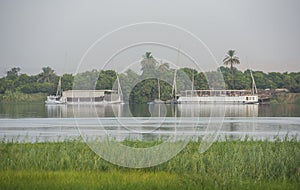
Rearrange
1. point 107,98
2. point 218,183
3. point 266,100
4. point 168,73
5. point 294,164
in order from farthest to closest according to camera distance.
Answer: point 266,100 < point 107,98 < point 168,73 < point 294,164 < point 218,183

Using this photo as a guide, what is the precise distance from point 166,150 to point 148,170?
879 mm

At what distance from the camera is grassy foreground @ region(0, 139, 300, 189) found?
10062mm

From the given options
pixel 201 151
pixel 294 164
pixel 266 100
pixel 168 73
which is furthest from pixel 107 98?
pixel 266 100

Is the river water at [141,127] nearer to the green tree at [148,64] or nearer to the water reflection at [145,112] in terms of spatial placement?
the water reflection at [145,112]

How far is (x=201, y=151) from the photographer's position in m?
14.2

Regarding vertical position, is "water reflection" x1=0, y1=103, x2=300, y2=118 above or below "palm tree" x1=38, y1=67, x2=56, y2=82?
below

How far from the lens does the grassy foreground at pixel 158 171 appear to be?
10.1m

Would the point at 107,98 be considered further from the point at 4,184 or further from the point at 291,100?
the point at 291,100

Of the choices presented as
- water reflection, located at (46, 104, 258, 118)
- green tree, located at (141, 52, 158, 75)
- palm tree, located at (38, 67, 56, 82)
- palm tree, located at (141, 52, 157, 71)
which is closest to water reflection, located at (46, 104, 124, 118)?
water reflection, located at (46, 104, 258, 118)

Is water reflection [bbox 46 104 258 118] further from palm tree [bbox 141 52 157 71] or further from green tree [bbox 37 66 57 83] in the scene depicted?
green tree [bbox 37 66 57 83]

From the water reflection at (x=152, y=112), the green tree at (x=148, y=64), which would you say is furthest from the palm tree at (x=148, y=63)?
the water reflection at (x=152, y=112)

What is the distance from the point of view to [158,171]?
11.9m

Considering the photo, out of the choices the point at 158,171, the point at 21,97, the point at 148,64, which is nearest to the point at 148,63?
the point at 148,64

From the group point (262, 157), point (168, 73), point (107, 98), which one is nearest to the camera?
point (262, 157)
